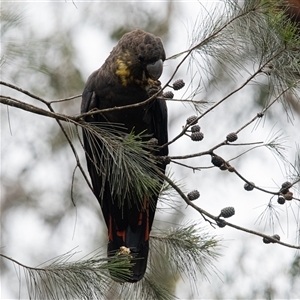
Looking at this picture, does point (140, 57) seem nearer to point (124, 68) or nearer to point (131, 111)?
point (124, 68)

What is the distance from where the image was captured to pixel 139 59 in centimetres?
314

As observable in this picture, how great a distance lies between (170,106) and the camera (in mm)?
7859

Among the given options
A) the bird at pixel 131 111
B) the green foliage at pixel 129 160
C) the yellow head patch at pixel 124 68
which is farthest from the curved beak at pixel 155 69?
the green foliage at pixel 129 160

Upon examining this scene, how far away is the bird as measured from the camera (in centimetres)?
311

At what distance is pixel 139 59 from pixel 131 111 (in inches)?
10.5

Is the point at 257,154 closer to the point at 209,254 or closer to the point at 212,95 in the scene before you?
the point at 212,95

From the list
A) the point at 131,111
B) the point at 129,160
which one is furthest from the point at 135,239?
the point at 129,160

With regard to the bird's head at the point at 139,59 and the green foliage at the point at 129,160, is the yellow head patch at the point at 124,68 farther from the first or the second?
the green foliage at the point at 129,160

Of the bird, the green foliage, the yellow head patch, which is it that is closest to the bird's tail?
the bird

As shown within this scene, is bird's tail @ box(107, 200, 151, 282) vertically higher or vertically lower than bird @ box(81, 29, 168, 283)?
lower

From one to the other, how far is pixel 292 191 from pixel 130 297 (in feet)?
3.02

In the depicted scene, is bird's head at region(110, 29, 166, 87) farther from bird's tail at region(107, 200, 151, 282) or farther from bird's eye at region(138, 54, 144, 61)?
bird's tail at region(107, 200, 151, 282)

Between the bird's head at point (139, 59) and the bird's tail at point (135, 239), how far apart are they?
0.67 meters

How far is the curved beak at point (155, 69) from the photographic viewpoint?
9.90 feet
